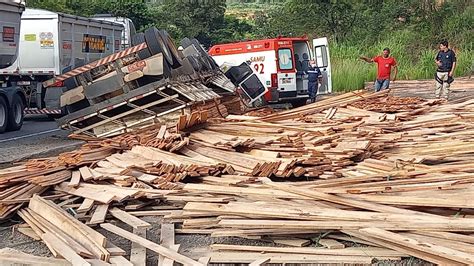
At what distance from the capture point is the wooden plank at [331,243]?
5770 mm

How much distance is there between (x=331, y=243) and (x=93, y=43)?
56.8ft

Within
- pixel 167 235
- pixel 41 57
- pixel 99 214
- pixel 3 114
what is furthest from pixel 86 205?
pixel 41 57

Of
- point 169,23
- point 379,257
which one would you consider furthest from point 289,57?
point 169,23

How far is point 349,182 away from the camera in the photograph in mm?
7000

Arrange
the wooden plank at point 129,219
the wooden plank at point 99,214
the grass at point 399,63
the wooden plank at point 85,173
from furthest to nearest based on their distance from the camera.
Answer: the grass at point 399,63
the wooden plank at point 85,173
the wooden plank at point 99,214
the wooden plank at point 129,219

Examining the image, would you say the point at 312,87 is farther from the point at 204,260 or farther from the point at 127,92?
the point at 204,260

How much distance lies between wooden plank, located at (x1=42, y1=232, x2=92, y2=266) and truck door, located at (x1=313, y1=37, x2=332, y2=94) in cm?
1748

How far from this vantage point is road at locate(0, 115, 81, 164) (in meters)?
12.4

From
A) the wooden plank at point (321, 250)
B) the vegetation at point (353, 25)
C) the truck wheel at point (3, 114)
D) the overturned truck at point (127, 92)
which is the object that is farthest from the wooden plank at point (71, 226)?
the vegetation at point (353, 25)

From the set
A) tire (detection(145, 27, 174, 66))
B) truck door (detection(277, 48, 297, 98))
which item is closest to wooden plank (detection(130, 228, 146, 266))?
tire (detection(145, 27, 174, 66))

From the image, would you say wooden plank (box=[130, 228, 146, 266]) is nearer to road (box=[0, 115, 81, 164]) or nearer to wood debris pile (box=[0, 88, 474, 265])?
wood debris pile (box=[0, 88, 474, 265])

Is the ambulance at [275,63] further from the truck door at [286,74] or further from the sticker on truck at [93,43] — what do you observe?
the sticker on truck at [93,43]

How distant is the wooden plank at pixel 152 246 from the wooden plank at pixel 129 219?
157 mm

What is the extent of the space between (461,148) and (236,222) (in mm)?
3733
